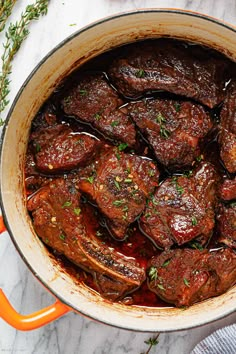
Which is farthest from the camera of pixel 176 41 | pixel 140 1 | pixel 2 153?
pixel 140 1

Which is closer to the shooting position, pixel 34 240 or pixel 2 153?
pixel 2 153

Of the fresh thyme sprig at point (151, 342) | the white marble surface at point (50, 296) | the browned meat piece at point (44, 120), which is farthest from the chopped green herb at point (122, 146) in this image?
the fresh thyme sprig at point (151, 342)

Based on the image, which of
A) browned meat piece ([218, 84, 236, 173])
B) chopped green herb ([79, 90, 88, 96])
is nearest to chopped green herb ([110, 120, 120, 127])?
chopped green herb ([79, 90, 88, 96])

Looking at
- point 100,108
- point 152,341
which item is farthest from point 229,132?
point 152,341

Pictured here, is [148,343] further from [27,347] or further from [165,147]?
[165,147]

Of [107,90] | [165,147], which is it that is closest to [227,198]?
[165,147]

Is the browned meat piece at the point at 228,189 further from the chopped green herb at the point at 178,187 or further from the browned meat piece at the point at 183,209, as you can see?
the chopped green herb at the point at 178,187

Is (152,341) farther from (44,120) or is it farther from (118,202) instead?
(44,120)
